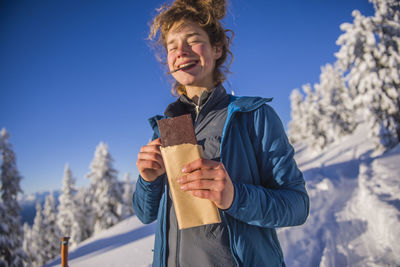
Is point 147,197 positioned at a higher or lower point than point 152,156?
lower

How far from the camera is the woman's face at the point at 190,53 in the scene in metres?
1.80

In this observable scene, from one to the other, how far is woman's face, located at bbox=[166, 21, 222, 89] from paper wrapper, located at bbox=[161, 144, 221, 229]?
35.5 inches

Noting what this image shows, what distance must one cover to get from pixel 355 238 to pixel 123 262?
7347 millimetres

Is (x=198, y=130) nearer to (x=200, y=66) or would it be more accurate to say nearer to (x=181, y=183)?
(x=200, y=66)

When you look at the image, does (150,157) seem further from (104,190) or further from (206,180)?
(104,190)

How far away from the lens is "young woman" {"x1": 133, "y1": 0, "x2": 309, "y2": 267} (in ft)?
3.94

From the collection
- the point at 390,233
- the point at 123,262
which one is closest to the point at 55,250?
the point at 123,262

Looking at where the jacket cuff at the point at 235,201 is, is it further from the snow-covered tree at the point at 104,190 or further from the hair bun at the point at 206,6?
the snow-covered tree at the point at 104,190

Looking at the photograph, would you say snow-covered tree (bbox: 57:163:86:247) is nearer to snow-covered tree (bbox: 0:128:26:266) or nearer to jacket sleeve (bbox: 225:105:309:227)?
snow-covered tree (bbox: 0:128:26:266)

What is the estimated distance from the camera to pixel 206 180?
3.38 ft

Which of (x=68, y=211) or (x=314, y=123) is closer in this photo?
(x=68, y=211)

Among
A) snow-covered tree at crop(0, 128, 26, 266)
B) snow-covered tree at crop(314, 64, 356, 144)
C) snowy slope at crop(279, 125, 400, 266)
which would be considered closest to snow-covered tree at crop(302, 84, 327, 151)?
snow-covered tree at crop(314, 64, 356, 144)

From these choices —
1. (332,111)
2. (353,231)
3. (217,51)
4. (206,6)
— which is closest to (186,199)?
(217,51)

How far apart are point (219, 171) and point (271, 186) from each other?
2.18ft
